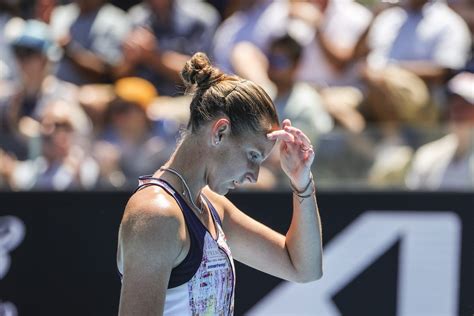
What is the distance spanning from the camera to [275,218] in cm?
512

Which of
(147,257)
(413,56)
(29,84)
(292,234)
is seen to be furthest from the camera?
(29,84)

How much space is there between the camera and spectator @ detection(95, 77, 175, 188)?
5.33m

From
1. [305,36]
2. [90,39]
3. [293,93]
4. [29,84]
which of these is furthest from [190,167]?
[90,39]

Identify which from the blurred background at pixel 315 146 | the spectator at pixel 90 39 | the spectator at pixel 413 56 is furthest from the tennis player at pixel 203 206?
the spectator at pixel 90 39

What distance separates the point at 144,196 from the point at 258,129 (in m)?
0.36

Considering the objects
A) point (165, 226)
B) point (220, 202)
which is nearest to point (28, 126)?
point (220, 202)

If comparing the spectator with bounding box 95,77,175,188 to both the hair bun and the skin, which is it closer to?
the skin

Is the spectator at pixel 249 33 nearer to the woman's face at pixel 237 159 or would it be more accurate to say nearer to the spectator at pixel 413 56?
the spectator at pixel 413 56

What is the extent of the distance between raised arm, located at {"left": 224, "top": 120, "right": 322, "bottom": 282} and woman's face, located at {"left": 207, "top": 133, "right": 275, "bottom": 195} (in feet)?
0.27

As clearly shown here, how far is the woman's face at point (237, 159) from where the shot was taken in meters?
2.57

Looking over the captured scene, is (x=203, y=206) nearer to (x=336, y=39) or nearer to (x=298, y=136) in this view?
(x=298, y=136)

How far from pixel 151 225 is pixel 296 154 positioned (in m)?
0.54

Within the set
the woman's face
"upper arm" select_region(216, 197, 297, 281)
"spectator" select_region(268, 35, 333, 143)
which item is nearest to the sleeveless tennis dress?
the woman's face

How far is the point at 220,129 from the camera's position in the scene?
253cm
